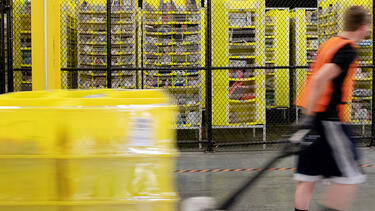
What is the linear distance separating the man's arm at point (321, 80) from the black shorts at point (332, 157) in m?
0.17

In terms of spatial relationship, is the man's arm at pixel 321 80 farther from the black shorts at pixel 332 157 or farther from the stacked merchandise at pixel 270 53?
the stacked merchandise at pixel 270 53

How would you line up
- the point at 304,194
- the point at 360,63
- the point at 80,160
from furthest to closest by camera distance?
the point at 360,63 < the point at 304,194 < the point at 80,160

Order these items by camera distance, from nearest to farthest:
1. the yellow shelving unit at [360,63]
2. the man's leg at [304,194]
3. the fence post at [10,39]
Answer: the man's leg at [304,194]
the fence post at [10,39]
the yellow shelving unit at [360,63]

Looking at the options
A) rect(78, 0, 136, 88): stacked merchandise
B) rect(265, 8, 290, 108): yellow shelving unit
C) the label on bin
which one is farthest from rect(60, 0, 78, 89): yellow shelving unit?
the label on bin

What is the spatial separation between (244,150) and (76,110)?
6357 millimetres

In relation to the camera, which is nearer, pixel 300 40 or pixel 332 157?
pixel 332 157

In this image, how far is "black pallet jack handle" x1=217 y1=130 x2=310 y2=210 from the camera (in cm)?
293

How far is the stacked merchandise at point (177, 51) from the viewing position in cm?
912

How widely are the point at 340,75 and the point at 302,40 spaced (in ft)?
33.3

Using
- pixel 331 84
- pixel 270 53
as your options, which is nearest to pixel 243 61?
pixel 270 53

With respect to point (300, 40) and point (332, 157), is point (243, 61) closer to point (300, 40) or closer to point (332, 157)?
point (300, 40)

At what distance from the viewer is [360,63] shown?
9742 mm

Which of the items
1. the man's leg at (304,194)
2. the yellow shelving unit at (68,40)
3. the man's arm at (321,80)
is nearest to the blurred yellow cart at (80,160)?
the man's arm at (321,80)

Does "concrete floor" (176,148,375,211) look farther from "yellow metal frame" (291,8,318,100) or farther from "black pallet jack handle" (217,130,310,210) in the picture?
"yellow metal frame" (291,8,318,100)
